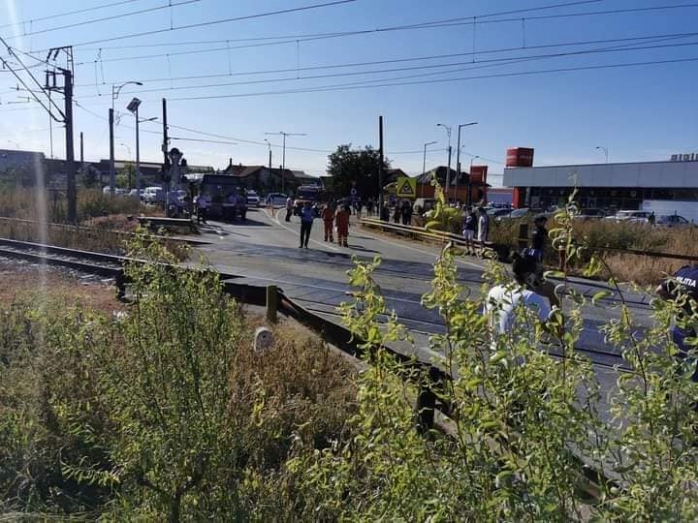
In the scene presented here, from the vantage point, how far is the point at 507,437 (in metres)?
1.77

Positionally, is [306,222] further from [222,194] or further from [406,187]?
[222,194]

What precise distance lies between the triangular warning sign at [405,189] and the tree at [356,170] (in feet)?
170

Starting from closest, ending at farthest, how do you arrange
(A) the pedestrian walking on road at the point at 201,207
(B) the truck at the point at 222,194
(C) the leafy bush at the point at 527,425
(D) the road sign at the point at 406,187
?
(C) the leafy bush at the point at 527,425 < (D) the road sign at the point at 406,187 < (A) the pedestrian walking on road at the point at 201,207 < (B) the truck at the point at 222,194

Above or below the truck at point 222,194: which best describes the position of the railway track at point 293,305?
below

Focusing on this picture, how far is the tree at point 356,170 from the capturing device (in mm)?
85438

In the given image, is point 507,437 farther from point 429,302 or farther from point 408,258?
point 408,258

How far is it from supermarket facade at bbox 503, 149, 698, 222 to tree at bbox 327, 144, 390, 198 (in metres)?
19.6

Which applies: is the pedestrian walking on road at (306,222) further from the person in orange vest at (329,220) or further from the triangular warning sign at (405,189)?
the triangular warning sign at (405,189)

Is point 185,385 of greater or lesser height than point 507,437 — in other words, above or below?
below

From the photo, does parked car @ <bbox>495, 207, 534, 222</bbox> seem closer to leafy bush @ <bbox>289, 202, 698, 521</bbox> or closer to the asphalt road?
the asphalt road

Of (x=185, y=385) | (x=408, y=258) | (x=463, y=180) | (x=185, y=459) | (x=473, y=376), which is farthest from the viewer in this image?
(x=463, y=180)

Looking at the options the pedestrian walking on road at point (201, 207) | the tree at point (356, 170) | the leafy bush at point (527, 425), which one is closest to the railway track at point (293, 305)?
the leafy bush at point (527, 425)

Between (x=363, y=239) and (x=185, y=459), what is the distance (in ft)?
79.4

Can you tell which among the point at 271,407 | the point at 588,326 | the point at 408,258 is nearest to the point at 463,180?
the point at 408,258
